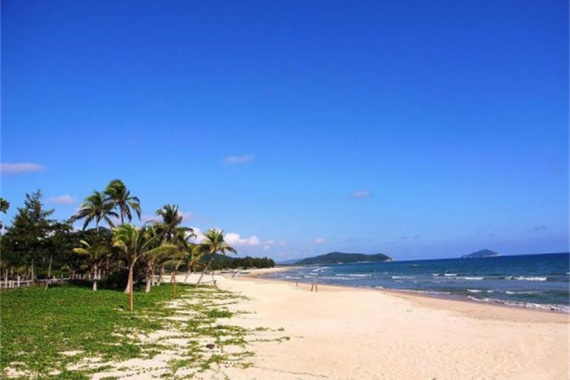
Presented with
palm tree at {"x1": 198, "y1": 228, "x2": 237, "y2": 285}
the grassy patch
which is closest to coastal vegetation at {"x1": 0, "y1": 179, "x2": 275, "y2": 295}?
palm tree at {"x1": 198, "y1": 228, "x2": 237, "y2": 285}

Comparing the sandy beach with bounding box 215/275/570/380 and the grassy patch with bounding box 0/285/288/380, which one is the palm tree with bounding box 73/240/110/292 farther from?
the sandy beach with bounding box 215/275/570/380

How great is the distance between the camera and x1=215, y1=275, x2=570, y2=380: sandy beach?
1173cm

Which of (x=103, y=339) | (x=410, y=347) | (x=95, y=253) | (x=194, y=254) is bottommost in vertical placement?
(x=410, y=347)

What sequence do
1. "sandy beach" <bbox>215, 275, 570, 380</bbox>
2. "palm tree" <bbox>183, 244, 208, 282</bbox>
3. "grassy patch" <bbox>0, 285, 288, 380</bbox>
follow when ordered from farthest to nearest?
1. "palm tree" <bbox>183, 244, 208, 282</bbox>
2. "sandy beach" <bbox>215, 275, 570, 380</bbox>
3. "grassy patch" <bbox>0, 285, 288, 380</bbox>

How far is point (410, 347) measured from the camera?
14922 mm

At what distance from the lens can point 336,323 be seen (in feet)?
68.2

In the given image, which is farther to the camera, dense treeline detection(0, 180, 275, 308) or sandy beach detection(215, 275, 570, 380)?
dense treeline detection(0, 180, 275, 308)

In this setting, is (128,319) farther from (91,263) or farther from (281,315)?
(91,263)

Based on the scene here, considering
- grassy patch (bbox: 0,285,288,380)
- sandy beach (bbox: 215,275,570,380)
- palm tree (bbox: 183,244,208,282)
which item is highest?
palm tree (bbox: 183,244,208,282)

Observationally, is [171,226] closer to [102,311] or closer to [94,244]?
[94,244]

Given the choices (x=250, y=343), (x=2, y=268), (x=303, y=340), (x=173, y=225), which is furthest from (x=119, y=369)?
(x=2, y=268)

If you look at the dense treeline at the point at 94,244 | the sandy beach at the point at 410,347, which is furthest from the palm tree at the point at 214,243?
the sandy beach at the point at 410,347

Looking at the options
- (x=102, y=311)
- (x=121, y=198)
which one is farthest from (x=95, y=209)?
(x=102, y=311)

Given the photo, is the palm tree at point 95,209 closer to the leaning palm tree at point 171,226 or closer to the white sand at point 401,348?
the leaning palm tree at point 171,226
